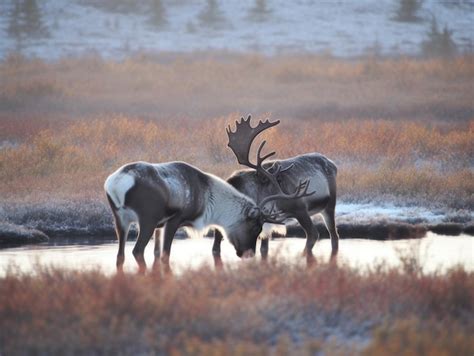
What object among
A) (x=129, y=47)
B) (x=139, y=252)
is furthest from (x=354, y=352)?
(x=129, y=47)

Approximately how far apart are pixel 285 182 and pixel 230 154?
1112 centimetres

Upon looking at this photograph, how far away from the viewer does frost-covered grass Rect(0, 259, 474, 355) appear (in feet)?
24.5

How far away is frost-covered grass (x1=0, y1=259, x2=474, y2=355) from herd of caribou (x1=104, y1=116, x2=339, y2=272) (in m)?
1.93

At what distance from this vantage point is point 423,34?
5431 cm

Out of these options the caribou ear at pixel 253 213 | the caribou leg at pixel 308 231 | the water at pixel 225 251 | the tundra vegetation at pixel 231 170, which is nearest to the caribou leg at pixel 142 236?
the water at pixel 225 251

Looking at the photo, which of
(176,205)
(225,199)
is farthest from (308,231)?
(176,205)

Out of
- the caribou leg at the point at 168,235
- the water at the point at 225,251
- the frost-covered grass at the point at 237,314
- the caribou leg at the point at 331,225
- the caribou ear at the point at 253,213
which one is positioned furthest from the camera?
the caribou leg at the point at 331,225

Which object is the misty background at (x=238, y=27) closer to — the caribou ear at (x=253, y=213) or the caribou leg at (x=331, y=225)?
the caribou leg at (x=331, y=225)

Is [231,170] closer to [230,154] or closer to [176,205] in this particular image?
[230,154]

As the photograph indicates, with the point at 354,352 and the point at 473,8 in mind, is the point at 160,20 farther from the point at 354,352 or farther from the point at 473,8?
the point at 354,352

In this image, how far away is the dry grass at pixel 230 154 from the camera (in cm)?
2005

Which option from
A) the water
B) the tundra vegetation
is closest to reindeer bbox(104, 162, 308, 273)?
the water

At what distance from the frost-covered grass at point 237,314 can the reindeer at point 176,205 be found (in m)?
1.85

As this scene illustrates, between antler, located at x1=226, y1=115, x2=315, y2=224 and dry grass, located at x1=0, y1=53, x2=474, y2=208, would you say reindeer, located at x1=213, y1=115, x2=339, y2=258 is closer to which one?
antler, located at x1=226, y1=115, x2=315, y2=224
